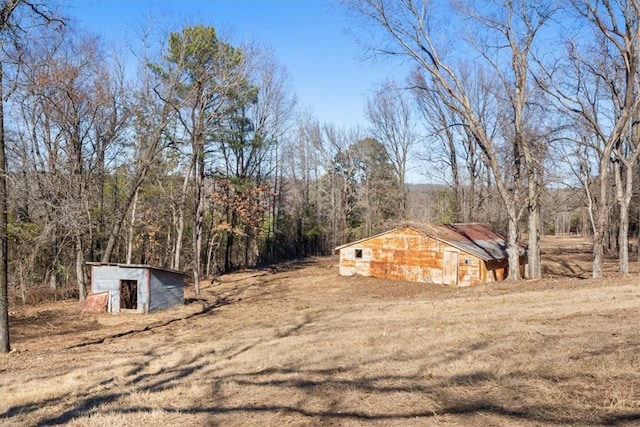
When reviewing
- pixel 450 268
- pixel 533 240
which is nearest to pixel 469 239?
pixel 450 268

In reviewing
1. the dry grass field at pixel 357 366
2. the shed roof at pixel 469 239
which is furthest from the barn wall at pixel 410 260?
the dry grass field at pixel 357 366

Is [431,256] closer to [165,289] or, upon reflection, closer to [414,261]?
[414,261]

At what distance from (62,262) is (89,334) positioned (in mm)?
13139

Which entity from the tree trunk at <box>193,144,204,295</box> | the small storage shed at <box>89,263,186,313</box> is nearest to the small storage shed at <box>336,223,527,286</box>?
the tree trunk at <box>193,144,204,295</box>

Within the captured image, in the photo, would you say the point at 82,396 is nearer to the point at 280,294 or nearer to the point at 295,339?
the point at 295,339

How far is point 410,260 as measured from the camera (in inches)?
1109

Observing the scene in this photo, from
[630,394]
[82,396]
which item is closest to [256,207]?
[82,396]

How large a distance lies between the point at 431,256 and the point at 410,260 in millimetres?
1458

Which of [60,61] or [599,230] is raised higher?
[60,61]

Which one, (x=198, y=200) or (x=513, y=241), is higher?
(x=198, y=200)

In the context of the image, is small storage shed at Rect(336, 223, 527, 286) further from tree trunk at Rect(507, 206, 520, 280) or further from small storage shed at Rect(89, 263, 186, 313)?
small storage shed at Rect(89, 263, 186, 313)

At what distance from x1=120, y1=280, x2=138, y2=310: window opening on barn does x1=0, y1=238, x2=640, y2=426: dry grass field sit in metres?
2.72

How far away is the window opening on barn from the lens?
64.3 ft

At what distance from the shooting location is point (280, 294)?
25094mm
